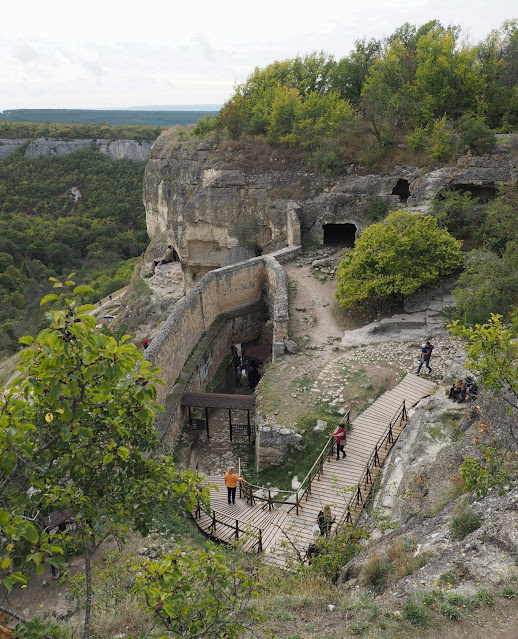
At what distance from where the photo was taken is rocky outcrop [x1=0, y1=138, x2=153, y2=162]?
228 ft

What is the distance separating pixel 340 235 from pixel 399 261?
9.53m

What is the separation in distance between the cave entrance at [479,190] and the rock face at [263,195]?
1.6 inches

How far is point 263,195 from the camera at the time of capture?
25047mm

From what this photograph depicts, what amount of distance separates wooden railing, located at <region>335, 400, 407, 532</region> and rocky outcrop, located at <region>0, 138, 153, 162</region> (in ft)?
226

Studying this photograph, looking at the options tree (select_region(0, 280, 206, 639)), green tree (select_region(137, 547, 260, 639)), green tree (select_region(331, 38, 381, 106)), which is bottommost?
green tree (select_region(137, 547, 260, 639))

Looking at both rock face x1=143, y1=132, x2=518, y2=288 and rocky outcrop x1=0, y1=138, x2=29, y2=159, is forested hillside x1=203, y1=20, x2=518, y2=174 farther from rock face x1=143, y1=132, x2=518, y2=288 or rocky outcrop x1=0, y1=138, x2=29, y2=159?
rocky outcrop x1=0, y1=138, x2=29, y2=159

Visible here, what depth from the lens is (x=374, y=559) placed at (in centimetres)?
602

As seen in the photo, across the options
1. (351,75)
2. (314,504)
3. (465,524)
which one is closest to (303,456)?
(314,504)

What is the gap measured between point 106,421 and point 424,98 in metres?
24.4

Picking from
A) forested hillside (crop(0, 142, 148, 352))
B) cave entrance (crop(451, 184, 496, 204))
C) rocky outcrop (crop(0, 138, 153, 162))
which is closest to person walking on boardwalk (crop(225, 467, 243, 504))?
cave entrance (crop(451, 184, 496, 204))

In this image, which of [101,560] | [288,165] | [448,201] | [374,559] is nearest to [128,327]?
[288,165]

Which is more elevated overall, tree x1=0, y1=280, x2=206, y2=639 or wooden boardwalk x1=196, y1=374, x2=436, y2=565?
tree x1=0, y1=280, x2=206, y2=639

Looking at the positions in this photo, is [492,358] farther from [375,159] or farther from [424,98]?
[424,98]

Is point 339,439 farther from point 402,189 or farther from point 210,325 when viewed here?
point 402,189
